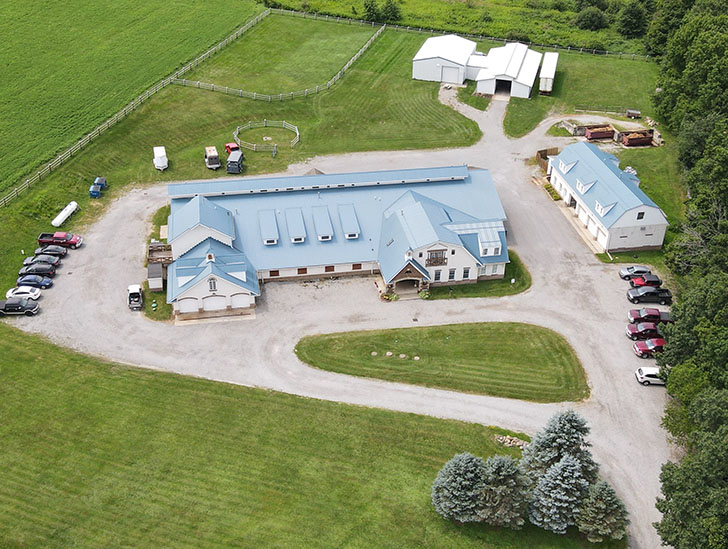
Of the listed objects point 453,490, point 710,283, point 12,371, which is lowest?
point 12,371

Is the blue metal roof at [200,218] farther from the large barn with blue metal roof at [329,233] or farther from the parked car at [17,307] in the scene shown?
the parked car at [17,307]

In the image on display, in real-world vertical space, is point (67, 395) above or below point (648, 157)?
below

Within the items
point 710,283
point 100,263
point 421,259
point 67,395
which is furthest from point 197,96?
point 710,283

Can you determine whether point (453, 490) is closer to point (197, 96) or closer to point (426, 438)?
point (426, 438)

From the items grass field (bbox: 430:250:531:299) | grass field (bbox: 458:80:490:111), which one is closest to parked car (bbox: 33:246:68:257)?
grass field (bbox: 430:250:531:299)

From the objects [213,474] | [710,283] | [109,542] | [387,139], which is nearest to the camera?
[109,542]

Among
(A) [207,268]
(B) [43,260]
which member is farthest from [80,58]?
(A) [207,268]

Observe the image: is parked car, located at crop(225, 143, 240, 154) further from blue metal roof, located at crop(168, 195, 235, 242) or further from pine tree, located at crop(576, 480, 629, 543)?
pine tree, located at crop(576, 480, 629, 543)
